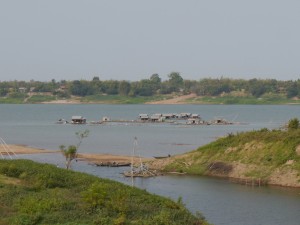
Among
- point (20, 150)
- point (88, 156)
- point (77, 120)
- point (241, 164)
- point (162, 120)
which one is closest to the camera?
point (241, 164)

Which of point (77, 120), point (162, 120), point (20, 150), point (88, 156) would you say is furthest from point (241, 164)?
point (162, 120)

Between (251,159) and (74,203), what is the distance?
34.3 m

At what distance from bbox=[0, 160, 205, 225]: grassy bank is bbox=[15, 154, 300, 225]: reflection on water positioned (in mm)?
11180

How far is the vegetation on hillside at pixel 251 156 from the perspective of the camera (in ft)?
200

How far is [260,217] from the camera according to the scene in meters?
45.9

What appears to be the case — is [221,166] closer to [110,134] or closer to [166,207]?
[166,207]

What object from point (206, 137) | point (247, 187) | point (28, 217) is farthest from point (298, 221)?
point (206, 137)

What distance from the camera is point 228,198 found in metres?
53.6

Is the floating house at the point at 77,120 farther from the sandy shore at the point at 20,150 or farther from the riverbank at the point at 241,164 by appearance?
the riverbank at the point at 241,164

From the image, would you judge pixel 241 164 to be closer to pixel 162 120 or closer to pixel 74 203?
pixel 74 203

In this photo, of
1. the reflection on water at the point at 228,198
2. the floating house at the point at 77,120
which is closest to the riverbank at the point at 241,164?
the reflection on water at the point at 228,198

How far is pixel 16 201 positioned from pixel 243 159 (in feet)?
118

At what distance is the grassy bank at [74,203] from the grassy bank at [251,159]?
25910mm

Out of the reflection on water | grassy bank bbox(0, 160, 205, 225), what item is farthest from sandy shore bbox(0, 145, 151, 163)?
grassy bank bbox(0, 160, 205, 225)
